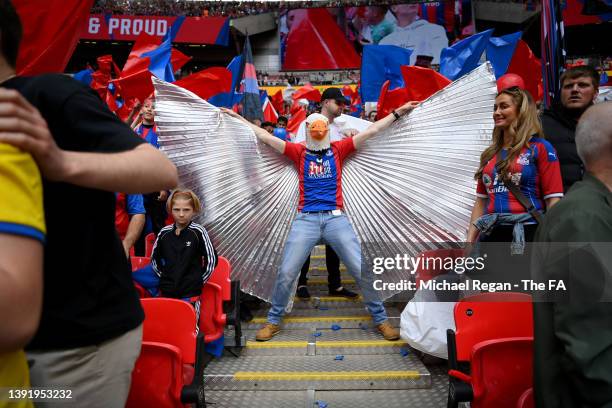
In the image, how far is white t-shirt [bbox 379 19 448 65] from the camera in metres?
27.8

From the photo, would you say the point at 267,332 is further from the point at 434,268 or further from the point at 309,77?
the point at 309,77

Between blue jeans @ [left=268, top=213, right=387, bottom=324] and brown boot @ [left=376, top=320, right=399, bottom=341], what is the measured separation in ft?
0.22

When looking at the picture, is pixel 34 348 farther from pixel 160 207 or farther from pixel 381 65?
pixel 381 65

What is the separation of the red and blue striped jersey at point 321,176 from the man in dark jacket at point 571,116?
158 cm

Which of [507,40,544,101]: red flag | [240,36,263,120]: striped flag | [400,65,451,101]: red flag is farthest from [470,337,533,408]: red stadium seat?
[240,36,263,120]: striped flag

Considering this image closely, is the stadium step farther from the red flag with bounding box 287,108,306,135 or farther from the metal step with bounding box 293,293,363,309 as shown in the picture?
the red flag with bounding box 287,108,306,135

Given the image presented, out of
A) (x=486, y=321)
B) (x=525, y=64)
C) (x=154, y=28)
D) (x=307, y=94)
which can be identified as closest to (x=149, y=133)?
(x=486, y=321)

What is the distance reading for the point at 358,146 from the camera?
410 cm

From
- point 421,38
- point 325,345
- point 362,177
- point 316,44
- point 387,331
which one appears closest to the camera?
point 325,345

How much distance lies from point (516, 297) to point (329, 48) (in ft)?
92.0

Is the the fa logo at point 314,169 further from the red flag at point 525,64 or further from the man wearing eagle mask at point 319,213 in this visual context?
the red flag at point 525,64

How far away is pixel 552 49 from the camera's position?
3.97 metres

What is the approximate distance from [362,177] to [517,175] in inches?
67.1

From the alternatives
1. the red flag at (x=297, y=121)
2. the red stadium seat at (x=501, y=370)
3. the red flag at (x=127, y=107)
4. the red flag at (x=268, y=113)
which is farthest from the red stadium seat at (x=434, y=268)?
the red flag at (x=268, y=113)
